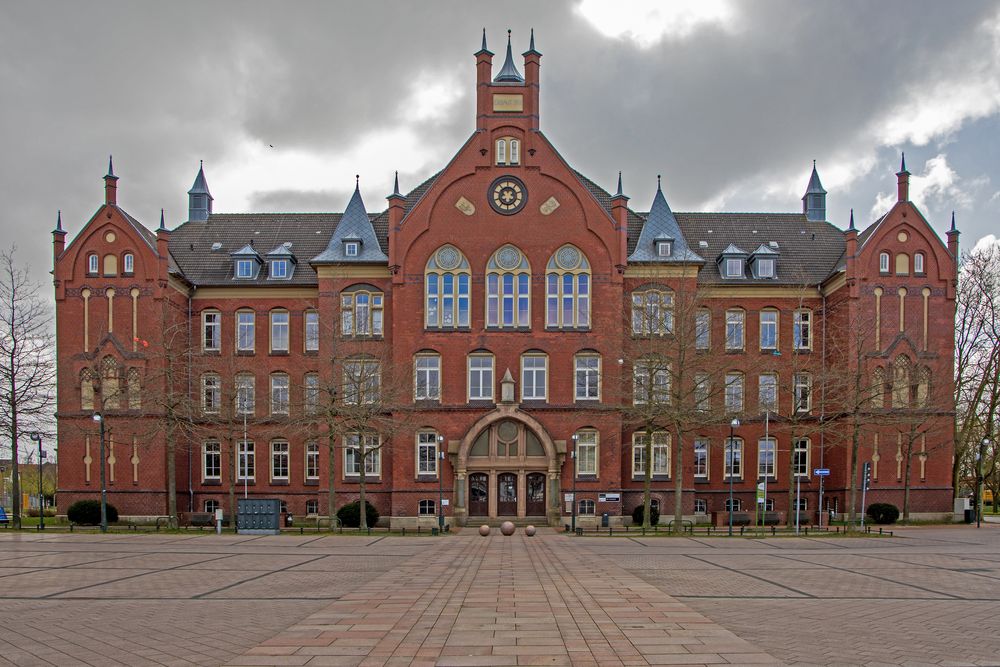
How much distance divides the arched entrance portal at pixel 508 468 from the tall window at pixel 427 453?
166cm

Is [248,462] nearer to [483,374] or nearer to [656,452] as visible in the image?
[483,374]

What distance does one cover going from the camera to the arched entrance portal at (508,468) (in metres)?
46.2

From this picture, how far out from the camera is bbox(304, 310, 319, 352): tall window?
50.6 meters

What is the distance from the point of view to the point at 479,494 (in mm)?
46875

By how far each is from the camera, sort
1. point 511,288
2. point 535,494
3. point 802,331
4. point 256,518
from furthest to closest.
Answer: point 802,331
point 511,288
point 535,494
point 256,518

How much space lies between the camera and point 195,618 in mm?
15539

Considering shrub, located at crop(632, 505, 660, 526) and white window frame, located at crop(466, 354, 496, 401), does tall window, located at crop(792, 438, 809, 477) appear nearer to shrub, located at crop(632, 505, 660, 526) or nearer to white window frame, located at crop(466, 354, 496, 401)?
shrub, located at crop(632, 505, 660, 526)

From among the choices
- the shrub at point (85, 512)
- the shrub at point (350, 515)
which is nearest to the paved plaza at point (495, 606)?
the shrub at point (350, 515)

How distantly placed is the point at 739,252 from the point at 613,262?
8847 millimetres

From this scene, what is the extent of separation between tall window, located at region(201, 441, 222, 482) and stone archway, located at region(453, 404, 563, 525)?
1449cm

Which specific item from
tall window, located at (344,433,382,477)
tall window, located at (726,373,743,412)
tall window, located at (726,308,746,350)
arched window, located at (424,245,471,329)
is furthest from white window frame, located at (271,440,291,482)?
tall window, located at (726,308,746,350)

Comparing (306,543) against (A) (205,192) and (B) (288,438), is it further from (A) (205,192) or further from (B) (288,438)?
(A) (205,192)

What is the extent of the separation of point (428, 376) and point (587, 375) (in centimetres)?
847

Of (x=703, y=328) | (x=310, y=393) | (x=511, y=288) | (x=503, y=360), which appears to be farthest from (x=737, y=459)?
(x=310, y=393)
